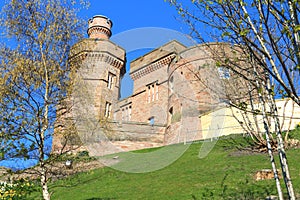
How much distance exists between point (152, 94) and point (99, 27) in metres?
10.9

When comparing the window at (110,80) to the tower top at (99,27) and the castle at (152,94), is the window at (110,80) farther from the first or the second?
the tower top at (99,27)

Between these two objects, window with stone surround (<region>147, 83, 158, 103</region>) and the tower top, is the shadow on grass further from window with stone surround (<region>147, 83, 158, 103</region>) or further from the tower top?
the tower top

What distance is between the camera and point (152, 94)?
119ft

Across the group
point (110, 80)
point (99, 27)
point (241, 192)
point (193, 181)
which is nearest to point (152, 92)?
point (110, 80)

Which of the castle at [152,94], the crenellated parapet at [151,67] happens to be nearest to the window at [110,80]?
the castle at [152,94]

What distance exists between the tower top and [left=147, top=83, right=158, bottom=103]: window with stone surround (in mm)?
8665

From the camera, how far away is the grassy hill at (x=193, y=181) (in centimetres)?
1112

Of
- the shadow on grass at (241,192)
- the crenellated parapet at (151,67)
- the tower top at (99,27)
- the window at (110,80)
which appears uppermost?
the tower top at (99,27)

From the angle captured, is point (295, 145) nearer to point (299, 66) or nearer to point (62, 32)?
point (62, 32)

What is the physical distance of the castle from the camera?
27328mm

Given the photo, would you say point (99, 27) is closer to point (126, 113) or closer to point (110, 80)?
point (110, 80)

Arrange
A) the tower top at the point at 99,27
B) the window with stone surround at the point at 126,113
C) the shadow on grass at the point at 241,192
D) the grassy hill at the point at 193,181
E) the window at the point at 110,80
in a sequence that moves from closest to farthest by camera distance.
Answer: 1. the shadow on grass at the point at 241,192
2. the grassy hill at the point at 193,181
3. the window at the point at 110,80
4. the window with stone surround at the point at 126,113
5. the tower top at the point at 99,27

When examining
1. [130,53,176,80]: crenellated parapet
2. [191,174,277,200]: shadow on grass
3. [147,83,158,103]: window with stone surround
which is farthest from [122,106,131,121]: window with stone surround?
[191,174,277,200]: shadow on grass

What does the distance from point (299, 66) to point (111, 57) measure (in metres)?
34.0
